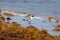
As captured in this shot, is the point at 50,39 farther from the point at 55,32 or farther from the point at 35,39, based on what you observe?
the point at 55,32

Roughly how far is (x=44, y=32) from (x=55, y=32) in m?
1.44

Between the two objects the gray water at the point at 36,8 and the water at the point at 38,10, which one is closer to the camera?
the water at the point at 38,10

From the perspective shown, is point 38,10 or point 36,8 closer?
point 38,10

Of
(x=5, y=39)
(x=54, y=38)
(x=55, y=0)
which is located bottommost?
(x=55, y=0)

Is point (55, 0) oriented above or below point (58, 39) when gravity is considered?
below

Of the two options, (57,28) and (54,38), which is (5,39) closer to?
(54,38)

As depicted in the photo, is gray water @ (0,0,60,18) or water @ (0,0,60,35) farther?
gray water @ (0,0,60,18)

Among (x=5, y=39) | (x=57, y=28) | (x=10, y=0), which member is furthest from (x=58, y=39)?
(x=10, y=0)

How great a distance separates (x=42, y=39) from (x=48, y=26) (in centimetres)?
528

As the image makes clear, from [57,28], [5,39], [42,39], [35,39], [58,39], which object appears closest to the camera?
[5,39]

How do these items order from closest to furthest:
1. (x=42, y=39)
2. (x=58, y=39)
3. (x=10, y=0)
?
(x=42, y=39) < (x=58, y=39) < (x=10, y=0)

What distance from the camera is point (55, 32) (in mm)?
19281

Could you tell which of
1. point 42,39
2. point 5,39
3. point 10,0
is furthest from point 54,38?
point 10,0

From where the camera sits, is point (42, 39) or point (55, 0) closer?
point (42, 39)
